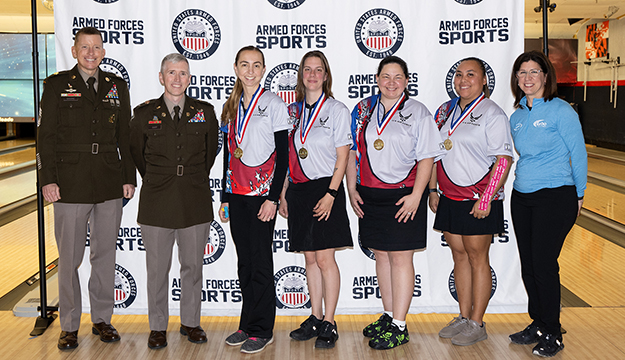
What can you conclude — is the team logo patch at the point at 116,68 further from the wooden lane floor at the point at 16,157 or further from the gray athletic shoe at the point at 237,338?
the wooden lane floor at the point at 16,157

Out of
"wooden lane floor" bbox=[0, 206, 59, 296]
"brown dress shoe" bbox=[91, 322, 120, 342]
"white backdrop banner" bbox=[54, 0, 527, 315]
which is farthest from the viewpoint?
"wooden lane floor" bbox=[0, 206, 59, 296]

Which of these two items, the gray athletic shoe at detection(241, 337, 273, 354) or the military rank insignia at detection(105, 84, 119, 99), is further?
the military rank insignia at detection(105, 84, 119, 99)

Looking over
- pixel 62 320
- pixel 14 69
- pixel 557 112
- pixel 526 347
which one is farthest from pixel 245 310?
pixel 14 69

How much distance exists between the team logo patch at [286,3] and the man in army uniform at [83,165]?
101 centimetres

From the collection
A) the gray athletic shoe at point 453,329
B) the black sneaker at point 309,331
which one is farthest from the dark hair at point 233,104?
the gray athletic shoe at point 453,329

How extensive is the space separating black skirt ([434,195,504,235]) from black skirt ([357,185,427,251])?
0.45 feet

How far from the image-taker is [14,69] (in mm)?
15172

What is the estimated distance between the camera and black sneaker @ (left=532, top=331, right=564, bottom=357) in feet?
8.48

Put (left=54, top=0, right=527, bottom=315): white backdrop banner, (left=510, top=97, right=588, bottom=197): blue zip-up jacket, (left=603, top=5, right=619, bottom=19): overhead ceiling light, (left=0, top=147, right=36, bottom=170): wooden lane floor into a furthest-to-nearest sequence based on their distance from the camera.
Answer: (left=0, top=147, right=36, bottom=170): wooden lane floor
(left=603, top=5, right=619, bottom=19): overhead ceiling light
(left=54, top=0, right=527, bottom=315): white backdrop banner
(left=510, top=97, right=588, bottom=197): blue zip-up jacket

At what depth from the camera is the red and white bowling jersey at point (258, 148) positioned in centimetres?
263

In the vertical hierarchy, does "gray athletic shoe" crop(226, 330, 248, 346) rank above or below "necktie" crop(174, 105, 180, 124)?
below

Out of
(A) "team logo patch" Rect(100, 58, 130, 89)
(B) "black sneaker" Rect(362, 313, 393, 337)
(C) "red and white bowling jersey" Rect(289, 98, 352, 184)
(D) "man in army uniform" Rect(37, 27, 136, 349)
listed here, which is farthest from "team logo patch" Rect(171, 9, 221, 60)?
(B) "black sneaker" Rect(362, 313, 393, 337)

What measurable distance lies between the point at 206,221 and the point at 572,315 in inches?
87.1

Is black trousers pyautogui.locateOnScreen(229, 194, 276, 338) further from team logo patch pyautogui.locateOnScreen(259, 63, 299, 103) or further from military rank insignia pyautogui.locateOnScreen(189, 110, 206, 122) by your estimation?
team logo patch pyautogui.locateOnScreen(259, 63, 299, 103)
